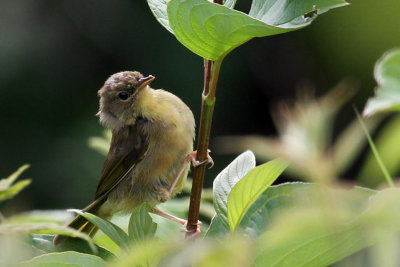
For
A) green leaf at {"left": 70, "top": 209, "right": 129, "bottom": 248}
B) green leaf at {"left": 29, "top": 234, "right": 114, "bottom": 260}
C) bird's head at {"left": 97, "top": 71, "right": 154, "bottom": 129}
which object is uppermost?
green leaf at {"left": 70, "top": 209, "right": 129, "bottom": 248}

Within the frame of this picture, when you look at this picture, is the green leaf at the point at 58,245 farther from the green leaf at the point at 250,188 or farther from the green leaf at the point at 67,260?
the green leaf at the point at 250,188

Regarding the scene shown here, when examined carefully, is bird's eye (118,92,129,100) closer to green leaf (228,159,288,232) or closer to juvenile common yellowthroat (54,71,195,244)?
juvenile common yellowthroat (54,71,195,244)

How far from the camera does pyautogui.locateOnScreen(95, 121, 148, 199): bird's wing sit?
9.24 feet

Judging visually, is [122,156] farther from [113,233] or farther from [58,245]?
[113,233]

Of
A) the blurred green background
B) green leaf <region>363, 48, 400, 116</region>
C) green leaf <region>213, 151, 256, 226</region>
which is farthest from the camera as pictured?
the blurred green background

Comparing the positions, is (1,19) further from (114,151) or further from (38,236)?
(38,236)

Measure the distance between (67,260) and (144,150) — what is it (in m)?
1.78

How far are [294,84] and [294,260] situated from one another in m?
5.68

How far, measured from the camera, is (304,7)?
1.15 meters

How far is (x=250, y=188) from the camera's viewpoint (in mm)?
1183

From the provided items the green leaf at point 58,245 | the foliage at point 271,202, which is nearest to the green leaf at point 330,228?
the foliage at point 271,202

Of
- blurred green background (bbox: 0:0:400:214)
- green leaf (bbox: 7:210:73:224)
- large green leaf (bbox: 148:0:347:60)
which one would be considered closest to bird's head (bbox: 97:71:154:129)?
green leaf (bbox: 7:210:73:224)

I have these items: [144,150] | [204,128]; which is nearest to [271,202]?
[204,128]

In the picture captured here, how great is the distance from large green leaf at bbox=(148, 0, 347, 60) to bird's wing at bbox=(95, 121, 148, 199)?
5.40 feet
